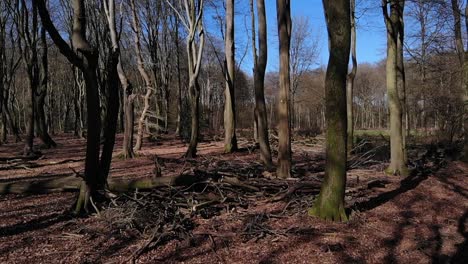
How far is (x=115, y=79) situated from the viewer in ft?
24.0

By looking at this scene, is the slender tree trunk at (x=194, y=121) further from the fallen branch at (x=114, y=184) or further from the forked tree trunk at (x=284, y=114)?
the fallen branch at (x=114, y=184)

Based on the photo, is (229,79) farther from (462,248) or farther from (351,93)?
(462,248)

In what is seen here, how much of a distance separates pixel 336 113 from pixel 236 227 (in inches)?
96.6

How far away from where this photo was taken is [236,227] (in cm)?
652

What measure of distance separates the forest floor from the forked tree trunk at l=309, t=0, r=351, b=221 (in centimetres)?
38

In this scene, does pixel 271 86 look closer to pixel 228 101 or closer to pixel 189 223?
pixel 228 101

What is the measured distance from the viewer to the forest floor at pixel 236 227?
5496 millimetres

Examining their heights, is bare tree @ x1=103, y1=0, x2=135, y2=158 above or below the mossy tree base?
above

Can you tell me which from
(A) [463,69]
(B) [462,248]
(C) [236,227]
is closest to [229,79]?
(A) [463,69]

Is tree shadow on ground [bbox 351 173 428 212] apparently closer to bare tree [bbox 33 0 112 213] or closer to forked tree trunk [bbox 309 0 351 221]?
forked tree trunk [bbox 309 0 351 221]

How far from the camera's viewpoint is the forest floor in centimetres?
→ 550

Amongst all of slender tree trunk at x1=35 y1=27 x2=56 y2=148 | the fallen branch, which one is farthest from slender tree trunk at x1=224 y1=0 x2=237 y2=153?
slender tree trunk at x1=35 y1=27 x2=56 y2=148

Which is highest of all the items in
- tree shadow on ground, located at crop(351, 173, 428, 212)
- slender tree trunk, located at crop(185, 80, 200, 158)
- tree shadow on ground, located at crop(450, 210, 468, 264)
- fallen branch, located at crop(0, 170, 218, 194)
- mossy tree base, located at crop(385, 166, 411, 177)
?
slender tree trunk, located at crop(185, 80, 200, 158)

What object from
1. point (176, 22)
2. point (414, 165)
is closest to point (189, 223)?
point (414, 165)
